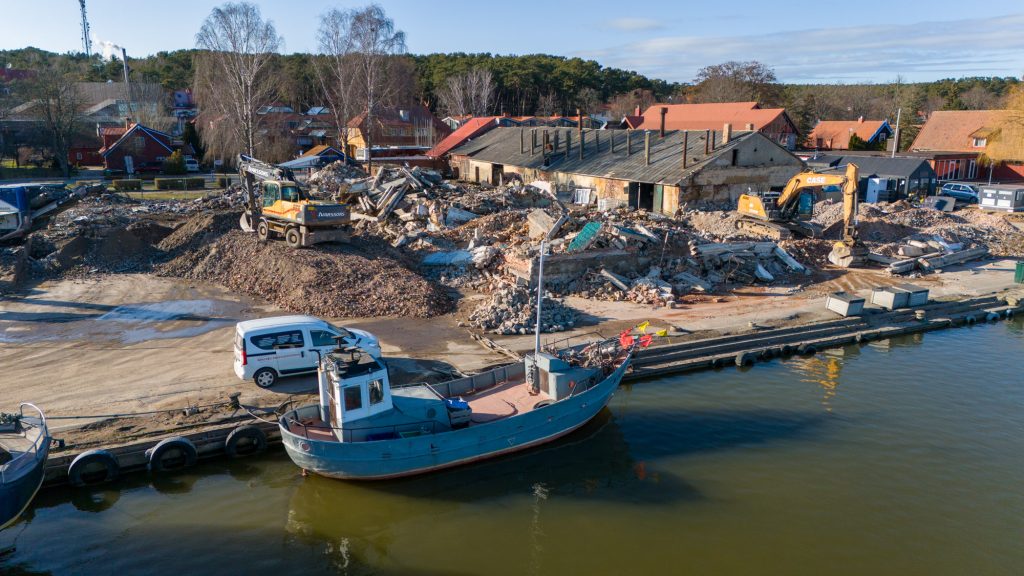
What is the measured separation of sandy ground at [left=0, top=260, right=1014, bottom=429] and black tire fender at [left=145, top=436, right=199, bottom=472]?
167 centimetres

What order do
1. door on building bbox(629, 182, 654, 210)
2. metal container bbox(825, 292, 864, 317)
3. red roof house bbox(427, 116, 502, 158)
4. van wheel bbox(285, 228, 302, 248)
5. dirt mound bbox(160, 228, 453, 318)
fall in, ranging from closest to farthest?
dirt mound bbox(160, 228, 453, 318)
metal container bbox(825, 292, 864, 317)
van wheel bbox(285, 228, 302, 248)
door on building bbox(629, 182, 654, 210)
red roof house bbox(427, 116, 502, 158)

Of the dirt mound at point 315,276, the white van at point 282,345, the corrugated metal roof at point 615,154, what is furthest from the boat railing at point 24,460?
the corrugated metal roof at point 615,154

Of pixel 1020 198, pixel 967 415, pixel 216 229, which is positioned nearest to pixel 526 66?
pixel 1020 198

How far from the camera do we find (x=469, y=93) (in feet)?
262

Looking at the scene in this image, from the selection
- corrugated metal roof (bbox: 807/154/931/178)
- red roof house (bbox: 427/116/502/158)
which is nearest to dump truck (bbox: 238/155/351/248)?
red roof house (bbox: 427/116/502/158)

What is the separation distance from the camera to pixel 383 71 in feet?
167

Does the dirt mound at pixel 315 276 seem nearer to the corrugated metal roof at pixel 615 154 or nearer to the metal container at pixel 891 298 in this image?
the metal container at pixel 891 298

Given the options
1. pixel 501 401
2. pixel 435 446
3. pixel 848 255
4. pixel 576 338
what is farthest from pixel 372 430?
pixel 848 255

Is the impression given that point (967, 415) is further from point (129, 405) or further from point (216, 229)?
point (216, 229)

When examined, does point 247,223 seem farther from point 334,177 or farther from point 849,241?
point 849,241

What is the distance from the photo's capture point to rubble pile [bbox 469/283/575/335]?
750 inches

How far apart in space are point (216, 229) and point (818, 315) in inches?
918

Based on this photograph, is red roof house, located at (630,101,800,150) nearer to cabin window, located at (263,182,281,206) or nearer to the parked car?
the parked car

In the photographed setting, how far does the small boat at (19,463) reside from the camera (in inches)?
395
